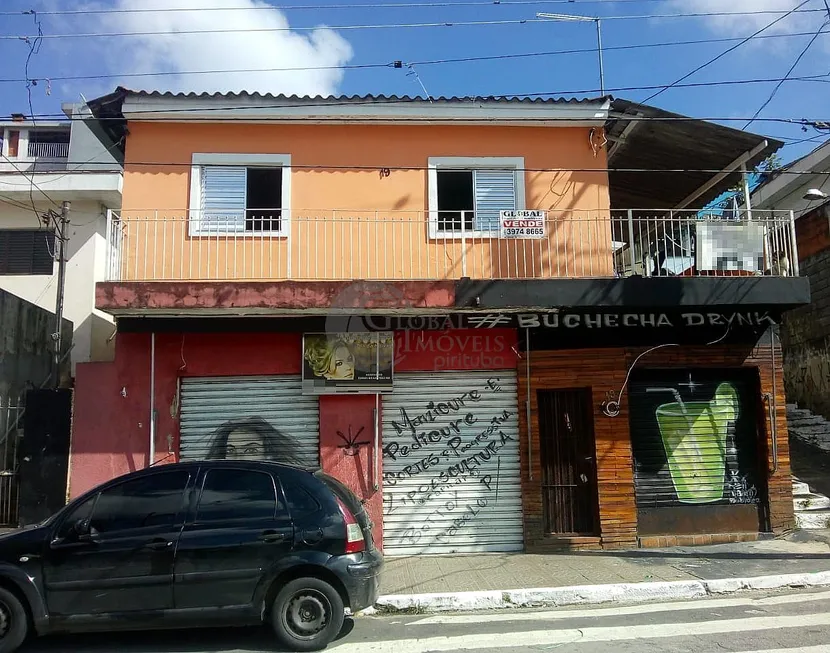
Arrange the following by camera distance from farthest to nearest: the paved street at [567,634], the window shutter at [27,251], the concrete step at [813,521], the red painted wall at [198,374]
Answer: the window shutter at [27,251] → the concrete step at [813,521] → the red painted wall at [198,374] → the paved street at [567,634]

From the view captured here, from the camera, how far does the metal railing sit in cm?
2226

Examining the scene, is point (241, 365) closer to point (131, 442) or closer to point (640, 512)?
point (131, 442)

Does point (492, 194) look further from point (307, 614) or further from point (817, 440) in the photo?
point (817, 440)

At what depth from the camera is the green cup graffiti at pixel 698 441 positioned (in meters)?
9.28

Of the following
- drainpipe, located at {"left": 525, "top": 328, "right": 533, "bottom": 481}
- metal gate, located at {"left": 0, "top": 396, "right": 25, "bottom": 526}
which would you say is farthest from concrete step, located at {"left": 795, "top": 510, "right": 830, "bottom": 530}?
metal gate, located at {"left": 0, "top": 396, "right": 25, "bottom": 526}

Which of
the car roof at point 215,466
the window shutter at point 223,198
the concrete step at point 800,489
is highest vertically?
the window shutter at point 223,198

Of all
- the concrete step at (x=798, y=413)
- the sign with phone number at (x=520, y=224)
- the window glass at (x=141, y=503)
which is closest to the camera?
the window glass at (x=141, y=503)

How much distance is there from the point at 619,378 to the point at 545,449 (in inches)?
59.2

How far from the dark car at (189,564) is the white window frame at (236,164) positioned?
491 cm

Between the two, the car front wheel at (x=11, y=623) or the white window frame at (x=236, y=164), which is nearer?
the car front wheel at (x=11, y=623)

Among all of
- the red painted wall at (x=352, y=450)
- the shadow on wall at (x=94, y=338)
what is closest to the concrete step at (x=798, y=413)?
the red painted wall at (x=352, y=450)

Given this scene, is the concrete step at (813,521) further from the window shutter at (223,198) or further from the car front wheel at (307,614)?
the window shutter at (223,198)

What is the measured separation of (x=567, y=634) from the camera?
5.51 meters

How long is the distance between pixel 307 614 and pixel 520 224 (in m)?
6.31
